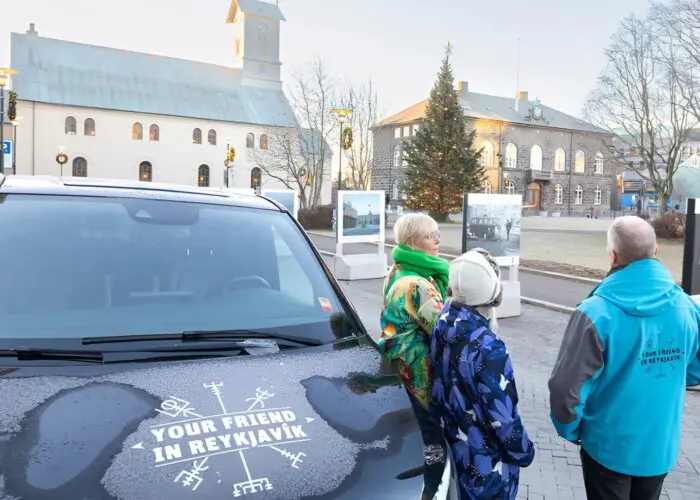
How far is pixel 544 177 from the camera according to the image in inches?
3049

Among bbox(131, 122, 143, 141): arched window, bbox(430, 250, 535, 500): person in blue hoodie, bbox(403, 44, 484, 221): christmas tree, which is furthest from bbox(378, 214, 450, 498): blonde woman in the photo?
bbox(131, 122, 143, 141): arched window

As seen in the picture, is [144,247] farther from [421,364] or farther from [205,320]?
[421,364]

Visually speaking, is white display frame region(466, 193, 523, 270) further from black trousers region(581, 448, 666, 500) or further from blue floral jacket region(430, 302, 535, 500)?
blue floral jacket region(430, 302, 535, 500)

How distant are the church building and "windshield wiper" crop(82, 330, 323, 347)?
63205 mm

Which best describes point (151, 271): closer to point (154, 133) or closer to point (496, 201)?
point (496, 201)

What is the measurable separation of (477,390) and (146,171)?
73.6 metres

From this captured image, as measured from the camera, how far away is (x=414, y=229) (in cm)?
375

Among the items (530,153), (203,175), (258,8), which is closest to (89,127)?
(203,175)

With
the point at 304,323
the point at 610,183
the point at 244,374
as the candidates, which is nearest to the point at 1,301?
the point at 244,374

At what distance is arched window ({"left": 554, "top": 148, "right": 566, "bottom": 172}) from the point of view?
80.8 metres

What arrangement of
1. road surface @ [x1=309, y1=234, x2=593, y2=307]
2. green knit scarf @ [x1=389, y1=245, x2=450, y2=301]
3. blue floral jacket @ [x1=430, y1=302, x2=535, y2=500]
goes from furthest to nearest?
road surface @ [x1=309, y1=234, x2=593, y2=307]
green knit scarf @ [x1=389, y1=245, x2=450, y2=301]
blue floral jacket @ [x1=430, y1=302, x2=535, y2=500]

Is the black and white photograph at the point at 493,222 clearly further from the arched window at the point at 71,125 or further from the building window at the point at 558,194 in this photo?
the building window at the point at 558,194

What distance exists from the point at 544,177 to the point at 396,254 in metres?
77.8

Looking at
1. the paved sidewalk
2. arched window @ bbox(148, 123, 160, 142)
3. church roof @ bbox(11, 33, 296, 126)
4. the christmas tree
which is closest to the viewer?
the paved sidewalk
